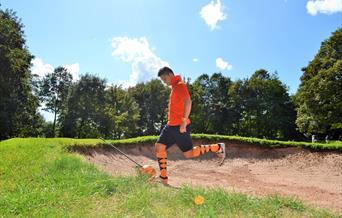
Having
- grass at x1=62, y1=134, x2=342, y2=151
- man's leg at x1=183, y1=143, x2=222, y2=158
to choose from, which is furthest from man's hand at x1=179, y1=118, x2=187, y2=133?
grass at x1=62, y1=134, x2=342, y2=151

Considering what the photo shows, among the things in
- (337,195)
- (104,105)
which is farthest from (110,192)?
(104,105)

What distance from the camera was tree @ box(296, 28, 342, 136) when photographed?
2869 centimetres

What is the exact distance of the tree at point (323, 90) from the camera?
28688 mm

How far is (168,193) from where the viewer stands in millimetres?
5137

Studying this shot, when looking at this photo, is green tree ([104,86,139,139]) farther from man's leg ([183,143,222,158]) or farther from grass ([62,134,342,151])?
man's leg ([183,143,222,158])

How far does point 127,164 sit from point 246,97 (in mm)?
46434

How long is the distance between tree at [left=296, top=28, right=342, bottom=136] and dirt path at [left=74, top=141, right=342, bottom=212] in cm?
1468

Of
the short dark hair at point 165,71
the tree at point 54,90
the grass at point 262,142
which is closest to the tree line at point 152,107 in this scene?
the tree at point 54,90

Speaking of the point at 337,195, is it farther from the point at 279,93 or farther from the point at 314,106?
the point at 279,93

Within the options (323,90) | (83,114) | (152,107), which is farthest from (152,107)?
(323,90)

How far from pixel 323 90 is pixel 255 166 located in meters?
17.2

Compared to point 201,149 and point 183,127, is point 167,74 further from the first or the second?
point 201,149

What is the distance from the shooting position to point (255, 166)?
15.2 m

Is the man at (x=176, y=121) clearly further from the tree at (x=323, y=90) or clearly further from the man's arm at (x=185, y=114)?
the tree at (x=323, y=90)
